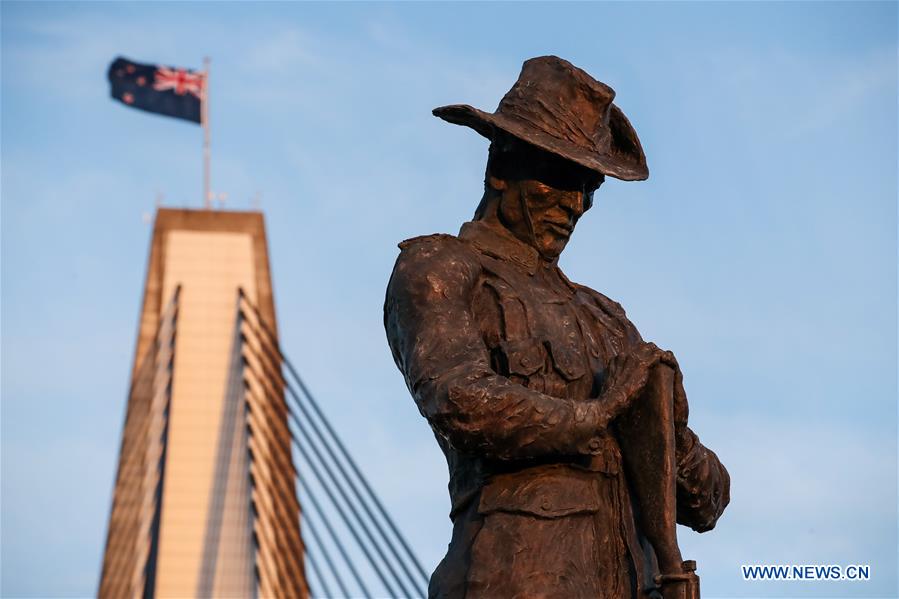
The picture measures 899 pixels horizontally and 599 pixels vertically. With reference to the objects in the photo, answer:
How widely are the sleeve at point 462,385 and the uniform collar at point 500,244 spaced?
0.25 metres

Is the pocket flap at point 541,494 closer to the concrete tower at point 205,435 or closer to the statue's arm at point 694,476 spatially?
the statue's arm at point 694,476

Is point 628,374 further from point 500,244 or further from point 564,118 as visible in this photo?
point 564,118

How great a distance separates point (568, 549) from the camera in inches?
277

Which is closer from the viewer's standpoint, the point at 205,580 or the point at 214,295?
the point at 205,580

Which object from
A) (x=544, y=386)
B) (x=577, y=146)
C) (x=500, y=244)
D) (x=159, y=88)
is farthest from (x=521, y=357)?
(x=159, y=88)

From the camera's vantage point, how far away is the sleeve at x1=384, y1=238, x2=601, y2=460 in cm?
682

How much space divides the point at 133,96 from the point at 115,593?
32.2 feet

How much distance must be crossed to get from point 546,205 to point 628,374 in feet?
2.43

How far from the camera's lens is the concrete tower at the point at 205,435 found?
35.1 meters

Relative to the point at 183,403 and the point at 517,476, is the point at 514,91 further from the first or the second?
the point at 183,403

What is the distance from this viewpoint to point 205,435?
122 feet

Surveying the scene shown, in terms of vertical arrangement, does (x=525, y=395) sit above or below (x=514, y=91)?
below

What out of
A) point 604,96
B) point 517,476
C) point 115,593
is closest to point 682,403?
point 517,476

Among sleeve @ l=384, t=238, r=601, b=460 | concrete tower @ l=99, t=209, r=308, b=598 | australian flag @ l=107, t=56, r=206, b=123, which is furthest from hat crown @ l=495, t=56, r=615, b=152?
australian flag @ l=107, t=56, r=206, b=123
